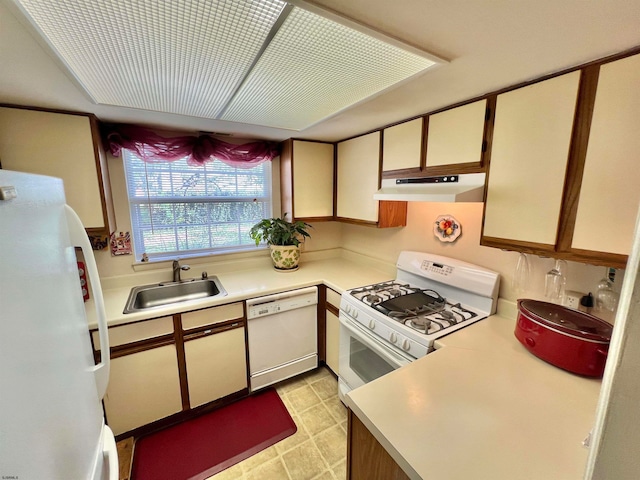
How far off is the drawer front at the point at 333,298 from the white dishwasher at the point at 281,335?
0.11 meters

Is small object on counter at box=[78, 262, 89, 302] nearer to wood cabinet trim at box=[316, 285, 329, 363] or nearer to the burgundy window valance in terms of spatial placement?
the burgundy window valance

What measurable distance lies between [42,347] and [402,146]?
190 centimetres

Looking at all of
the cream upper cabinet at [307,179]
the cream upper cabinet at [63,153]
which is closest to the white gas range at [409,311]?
the cream upper cabinet at [307,179]

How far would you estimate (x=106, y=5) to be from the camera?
69 centimetres

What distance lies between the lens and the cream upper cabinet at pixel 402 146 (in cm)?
169

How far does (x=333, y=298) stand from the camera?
7.03 feet

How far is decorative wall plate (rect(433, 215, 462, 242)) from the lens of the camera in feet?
6.00

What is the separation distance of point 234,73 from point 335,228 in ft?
6.69

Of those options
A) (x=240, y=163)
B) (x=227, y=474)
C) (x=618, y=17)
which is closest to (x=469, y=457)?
(x=618, y=17)

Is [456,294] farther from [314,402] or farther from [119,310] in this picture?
[119,310]

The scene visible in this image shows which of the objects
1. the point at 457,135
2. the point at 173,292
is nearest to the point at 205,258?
the point at 173,292

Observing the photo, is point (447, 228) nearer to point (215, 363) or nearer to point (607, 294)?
point (607, 294)

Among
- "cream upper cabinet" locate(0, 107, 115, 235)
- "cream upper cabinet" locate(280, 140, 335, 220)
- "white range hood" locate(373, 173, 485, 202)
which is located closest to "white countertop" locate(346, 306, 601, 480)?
"white range hood" locate(373, 173, 485, 202)

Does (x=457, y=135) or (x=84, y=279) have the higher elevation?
(x=457, y=135)
